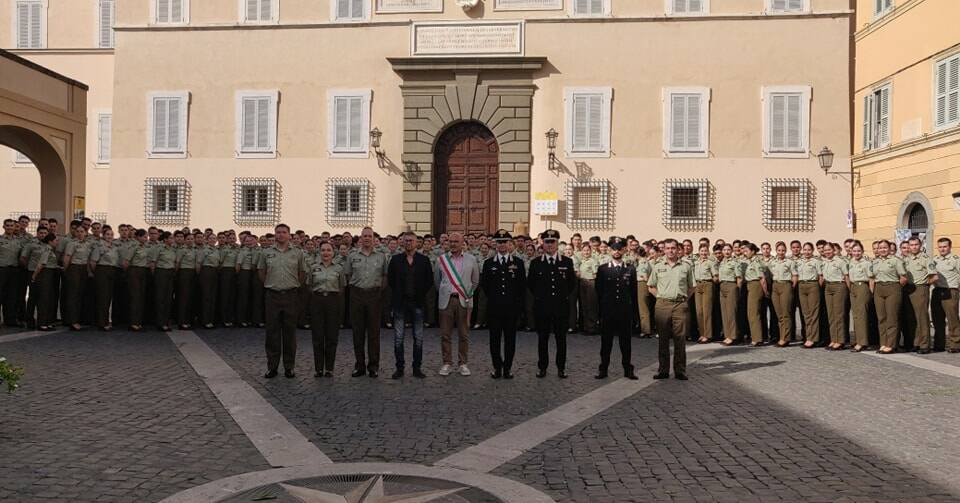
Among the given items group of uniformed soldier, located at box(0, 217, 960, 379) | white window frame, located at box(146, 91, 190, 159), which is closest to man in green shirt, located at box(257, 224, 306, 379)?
group of uniformed soldier, located at box(0, 217, 960, 379)

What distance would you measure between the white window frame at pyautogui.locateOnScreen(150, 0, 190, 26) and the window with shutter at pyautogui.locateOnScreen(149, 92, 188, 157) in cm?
215

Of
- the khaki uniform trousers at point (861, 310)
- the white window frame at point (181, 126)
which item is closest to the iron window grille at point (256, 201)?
the white window frame at point (181, 126)

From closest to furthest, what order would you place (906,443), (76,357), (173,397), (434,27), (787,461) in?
(787,461), (906,443), (173,397), (76,357), (434,27)

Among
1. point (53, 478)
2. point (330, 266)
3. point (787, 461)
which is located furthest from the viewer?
point (330, 266)

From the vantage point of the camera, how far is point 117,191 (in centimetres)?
2528

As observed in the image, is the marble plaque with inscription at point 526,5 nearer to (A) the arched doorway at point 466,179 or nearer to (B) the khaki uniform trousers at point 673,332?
(A) the arched doorway at point 466,179

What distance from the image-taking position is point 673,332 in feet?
36.1

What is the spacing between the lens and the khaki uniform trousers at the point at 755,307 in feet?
50.0

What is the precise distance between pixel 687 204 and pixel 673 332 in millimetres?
12890

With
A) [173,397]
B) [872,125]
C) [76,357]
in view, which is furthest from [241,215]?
[872,125]

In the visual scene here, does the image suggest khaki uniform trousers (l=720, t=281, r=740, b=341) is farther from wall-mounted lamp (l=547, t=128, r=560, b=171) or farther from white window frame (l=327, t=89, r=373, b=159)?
white window frame (l=327, t=89, r=373, b=159)

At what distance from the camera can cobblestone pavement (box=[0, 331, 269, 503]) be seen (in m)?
5.81

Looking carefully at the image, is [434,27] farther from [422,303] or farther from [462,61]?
[422,303]

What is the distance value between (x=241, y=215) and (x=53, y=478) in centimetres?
1945
